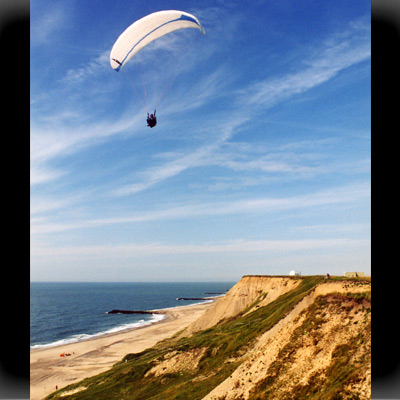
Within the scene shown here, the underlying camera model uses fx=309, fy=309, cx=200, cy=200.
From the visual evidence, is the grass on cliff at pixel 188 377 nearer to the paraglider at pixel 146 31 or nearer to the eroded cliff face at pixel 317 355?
the eroded cliff face at pixel 317 355

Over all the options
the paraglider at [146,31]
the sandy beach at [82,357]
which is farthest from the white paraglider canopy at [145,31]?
the sandy beach at [82,357]

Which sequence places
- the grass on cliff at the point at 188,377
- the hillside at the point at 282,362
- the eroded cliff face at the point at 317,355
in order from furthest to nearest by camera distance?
1. the grass on cliff at the point at 188,377
2. the hillside at the point at 282,362
3. the eroded cliff face at the point at 317,355

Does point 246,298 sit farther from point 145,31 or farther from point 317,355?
point 145,31

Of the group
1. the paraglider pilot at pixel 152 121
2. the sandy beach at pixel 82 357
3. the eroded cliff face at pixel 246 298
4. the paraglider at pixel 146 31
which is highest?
the paraglider at pixel 146 31

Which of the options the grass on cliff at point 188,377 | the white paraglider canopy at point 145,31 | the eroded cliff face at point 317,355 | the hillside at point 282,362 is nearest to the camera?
the eroded cliff face at point 317,355

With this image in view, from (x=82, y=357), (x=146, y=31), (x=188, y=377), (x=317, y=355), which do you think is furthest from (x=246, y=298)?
(x=146, y=31)
